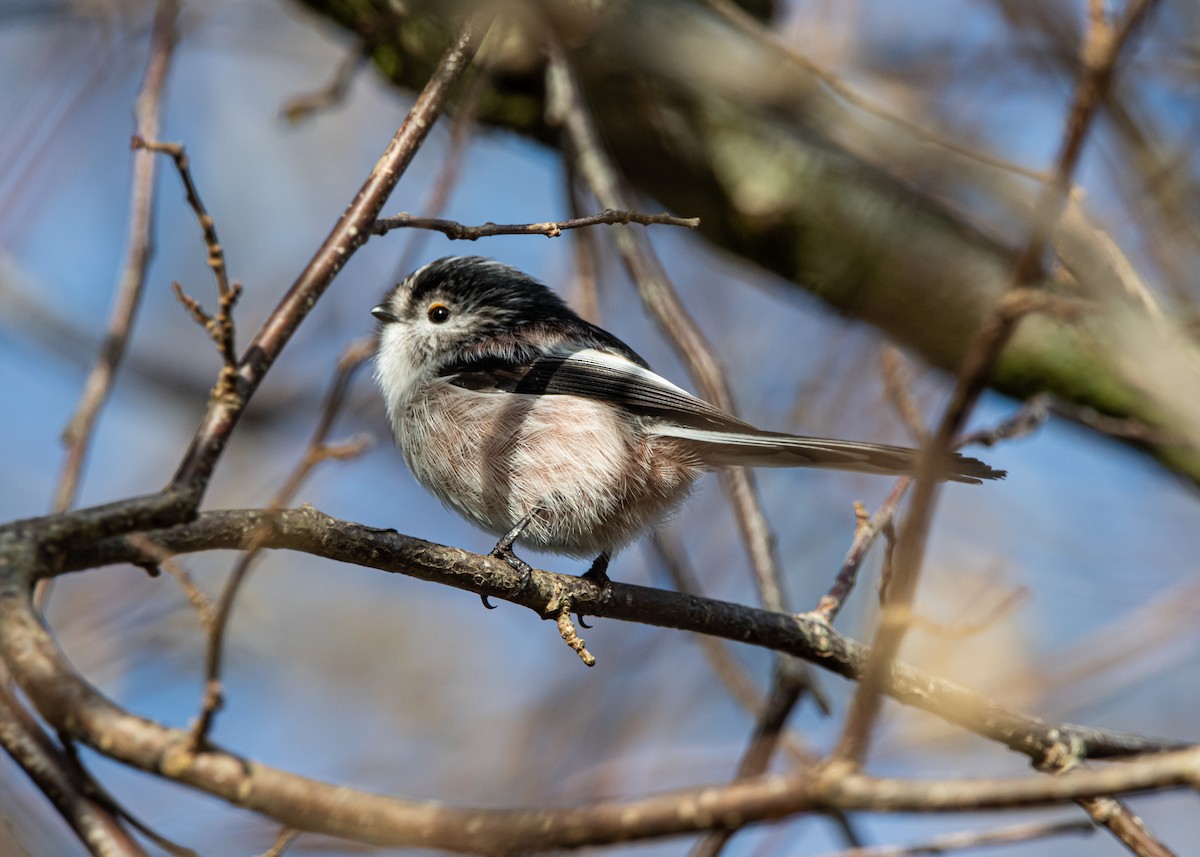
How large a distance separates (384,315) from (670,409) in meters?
1.39

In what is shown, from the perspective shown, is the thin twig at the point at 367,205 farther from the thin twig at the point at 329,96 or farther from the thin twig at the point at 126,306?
the thin twig at the point at 329,96

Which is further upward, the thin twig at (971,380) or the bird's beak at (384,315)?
the bird's beak at (384,315)

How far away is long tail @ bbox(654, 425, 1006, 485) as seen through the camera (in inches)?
100

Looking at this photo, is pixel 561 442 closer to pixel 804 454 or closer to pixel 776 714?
pixel 804 454

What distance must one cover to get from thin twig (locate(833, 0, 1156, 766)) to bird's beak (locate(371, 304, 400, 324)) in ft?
10.2

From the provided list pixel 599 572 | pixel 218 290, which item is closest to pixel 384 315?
pixel 599 572

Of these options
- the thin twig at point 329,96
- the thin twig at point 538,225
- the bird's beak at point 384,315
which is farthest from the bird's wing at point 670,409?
the thin twig at point 329,96

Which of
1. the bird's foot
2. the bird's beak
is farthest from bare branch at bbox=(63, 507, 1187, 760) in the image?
the bird's beak

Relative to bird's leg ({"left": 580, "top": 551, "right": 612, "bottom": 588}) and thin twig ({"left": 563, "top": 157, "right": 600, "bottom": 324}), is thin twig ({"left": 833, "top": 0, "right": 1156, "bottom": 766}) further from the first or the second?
thin twig ({"left": 563, "top": 157, "right": 600, "bottom": 324})

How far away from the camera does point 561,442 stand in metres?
3.39

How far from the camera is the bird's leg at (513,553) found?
2527mm

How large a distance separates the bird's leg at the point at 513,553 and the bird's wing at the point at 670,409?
1.60 feet

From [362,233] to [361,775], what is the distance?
4.22 meters

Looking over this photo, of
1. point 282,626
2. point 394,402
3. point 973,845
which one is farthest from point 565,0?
point 282,626
